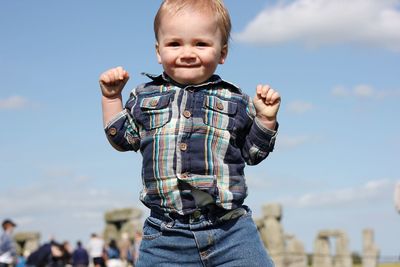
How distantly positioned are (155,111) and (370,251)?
83.8ft

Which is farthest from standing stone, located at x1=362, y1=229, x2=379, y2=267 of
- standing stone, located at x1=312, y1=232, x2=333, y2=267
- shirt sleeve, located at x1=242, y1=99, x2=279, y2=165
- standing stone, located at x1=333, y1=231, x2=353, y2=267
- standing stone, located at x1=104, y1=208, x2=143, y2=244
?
shirt sleeve, located at x1=242, y1=99, x2=279, y2=165

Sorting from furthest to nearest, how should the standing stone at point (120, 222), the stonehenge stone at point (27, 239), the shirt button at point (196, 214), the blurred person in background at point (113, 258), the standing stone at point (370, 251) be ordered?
1. the standing stone at point (120, 222)
2. the stonehenge stone at point (27, 239)
3. the standing stone at point (370, 251)
4. the blurred person in background at point (113, 258)
5. the shirt button at point (196, 214)

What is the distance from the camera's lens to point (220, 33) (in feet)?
13.7

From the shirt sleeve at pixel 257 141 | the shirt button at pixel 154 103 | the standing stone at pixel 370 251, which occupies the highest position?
the shirt button at pixel 154 103

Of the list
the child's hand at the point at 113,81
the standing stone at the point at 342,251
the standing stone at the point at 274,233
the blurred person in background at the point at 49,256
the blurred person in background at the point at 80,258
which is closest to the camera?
the child's hand at the point at 113,81

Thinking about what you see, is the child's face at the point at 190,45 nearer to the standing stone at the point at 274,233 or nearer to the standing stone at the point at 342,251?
the standing stone at the point at 274,233

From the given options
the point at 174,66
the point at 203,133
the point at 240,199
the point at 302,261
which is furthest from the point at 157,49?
the point at 302,261

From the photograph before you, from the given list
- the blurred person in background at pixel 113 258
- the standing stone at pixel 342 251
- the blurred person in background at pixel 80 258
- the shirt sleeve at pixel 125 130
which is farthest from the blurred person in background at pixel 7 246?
the standing stone at pixel 342 251

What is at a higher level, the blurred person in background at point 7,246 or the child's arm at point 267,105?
the child's arm at point 267,105

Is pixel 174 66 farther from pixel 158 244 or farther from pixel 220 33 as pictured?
pixel 158 244

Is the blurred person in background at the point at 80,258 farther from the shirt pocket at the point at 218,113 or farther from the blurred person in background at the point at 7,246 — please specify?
the shirt pocket at the point at 218,113

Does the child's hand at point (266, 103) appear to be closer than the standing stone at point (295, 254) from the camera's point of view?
Yes

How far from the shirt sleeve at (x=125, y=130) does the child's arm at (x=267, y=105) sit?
583mm

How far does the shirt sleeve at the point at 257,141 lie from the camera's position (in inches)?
164
